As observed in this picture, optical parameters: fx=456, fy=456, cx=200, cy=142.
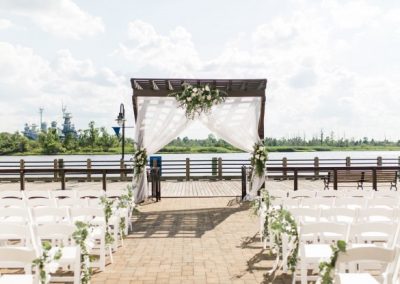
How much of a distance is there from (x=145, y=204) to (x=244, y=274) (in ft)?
23.7

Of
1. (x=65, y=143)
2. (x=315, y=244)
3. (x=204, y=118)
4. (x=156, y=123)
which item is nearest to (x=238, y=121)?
(x=204, y=118)

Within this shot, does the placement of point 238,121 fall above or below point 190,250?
above

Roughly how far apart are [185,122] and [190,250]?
614cm

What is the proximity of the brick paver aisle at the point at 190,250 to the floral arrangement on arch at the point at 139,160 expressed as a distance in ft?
5.53

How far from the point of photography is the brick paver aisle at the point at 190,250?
551cm

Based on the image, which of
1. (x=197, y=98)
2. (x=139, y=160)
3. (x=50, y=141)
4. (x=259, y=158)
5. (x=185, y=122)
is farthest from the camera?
(x=50, y=141)

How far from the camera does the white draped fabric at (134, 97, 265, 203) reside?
12.7m

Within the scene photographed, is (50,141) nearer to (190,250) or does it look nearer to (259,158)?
(259,158)

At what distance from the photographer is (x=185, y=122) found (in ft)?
41.7

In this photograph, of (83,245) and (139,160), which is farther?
(139,160)

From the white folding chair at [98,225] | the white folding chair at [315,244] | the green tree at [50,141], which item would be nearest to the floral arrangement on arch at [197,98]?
the white folding chair at [98,225]

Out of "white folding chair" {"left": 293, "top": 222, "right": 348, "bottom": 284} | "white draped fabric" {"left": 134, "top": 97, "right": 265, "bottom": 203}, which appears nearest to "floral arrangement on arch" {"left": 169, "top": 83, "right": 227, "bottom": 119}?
"white draped fabric" {"left": 134, "top": 97, "right": 265, "bottom": 203}

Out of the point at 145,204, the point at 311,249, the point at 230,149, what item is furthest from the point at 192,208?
the point at 230,149

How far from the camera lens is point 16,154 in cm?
6619
